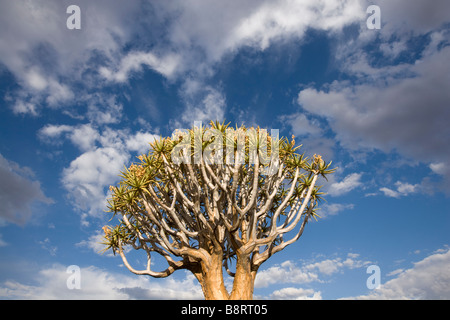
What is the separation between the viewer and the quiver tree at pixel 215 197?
13.1 meters

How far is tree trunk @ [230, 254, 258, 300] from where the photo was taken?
13734 mm

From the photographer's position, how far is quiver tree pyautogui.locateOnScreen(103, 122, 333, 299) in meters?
13.1

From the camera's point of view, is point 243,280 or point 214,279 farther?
point 214,279

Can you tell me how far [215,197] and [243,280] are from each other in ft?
12.4

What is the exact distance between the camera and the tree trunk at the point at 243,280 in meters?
13.7

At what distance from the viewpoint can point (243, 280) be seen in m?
13.8
